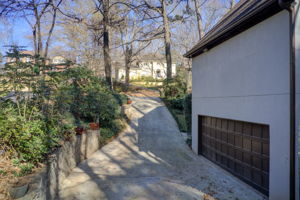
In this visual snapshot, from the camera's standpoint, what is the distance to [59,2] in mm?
14016

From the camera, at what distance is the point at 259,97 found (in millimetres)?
4645

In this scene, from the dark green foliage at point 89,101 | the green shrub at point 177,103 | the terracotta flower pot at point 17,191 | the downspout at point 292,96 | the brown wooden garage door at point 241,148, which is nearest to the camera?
the terracotta flower pot at point 17,191

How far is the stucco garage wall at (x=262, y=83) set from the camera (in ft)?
13.1

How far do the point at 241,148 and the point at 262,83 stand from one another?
6.53ft

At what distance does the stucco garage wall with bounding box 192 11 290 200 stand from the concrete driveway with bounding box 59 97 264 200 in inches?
55.2

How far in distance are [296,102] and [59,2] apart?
1569cm

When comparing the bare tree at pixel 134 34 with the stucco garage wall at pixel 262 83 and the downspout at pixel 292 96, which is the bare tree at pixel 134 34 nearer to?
the stucco garage wall at pixel 262 83

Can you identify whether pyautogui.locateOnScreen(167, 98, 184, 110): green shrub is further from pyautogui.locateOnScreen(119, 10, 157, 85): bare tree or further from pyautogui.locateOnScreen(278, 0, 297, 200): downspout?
pyautogui.locateOnScreen(278, 0, 297, 200): downspout

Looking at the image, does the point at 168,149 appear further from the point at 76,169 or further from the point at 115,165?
the point at 76,169

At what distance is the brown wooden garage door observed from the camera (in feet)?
15.5

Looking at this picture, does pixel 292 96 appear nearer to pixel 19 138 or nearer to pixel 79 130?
pixel 19 138

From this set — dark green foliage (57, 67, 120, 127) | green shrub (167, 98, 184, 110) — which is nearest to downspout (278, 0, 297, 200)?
dark green foliage (57, 67, 120, 127)

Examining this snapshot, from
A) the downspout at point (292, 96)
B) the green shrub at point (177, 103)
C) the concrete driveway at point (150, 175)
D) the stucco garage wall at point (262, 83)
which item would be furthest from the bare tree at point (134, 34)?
the downspout at point (292, 96)

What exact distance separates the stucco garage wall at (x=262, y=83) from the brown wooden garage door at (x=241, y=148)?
303 mm
